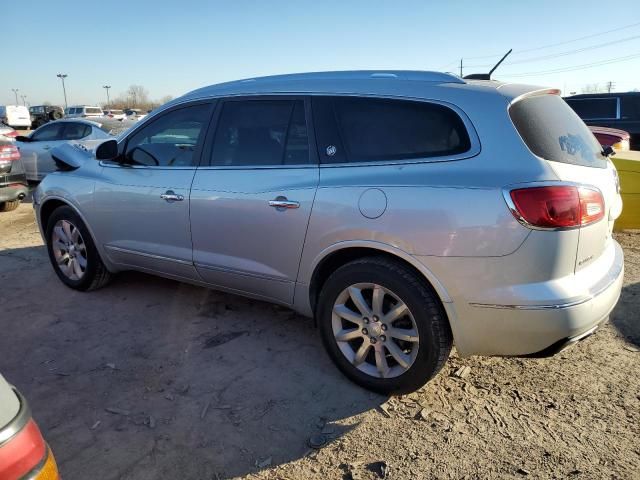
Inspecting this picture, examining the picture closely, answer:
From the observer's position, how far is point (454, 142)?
2615 millimetres

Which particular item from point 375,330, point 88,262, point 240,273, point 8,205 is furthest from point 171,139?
point 8,205

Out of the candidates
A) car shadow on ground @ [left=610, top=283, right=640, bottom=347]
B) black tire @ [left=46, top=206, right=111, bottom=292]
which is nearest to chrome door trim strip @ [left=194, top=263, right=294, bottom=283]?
black tire @ [left=46, top=206, right=111, bottom=292]

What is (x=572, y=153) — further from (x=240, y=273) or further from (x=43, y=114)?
(x=43, y=114)

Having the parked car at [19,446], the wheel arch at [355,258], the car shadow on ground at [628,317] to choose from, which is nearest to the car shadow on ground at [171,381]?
the wheel arch at [355,258]

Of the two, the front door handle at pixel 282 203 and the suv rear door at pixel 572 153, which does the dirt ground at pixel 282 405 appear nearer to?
the suv rear door at pixel 572 153

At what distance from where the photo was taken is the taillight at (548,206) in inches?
91.1

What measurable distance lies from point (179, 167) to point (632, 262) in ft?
15.1

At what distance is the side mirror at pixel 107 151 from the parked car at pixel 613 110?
1004 cm

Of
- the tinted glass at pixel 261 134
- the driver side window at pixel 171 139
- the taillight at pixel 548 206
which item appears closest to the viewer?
the taillight at pixel 548 206

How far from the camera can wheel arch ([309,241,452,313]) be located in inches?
103

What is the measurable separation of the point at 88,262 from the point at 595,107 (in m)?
11.4

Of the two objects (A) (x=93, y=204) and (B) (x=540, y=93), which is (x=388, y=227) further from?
(A) (x=93, y=204)

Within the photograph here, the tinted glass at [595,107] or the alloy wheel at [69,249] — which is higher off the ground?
the tinted glass at [595,107]

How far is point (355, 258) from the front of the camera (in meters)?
2.96
